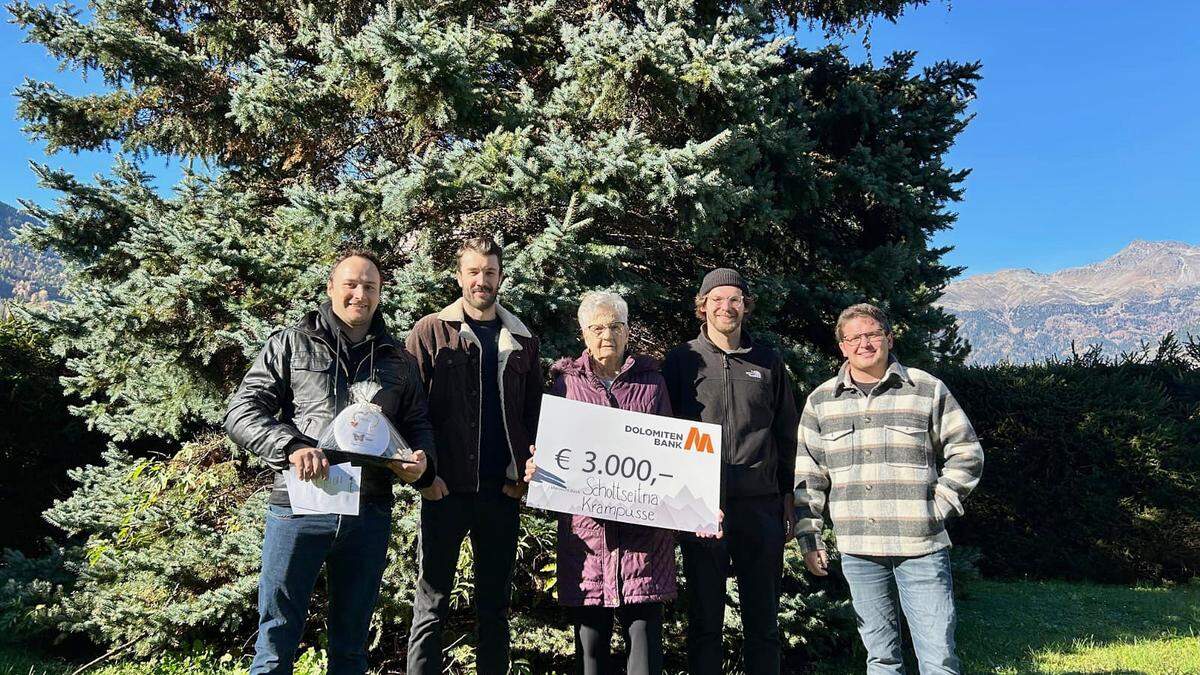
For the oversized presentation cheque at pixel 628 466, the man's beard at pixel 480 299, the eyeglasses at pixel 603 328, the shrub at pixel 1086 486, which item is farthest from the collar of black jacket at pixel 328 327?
the shrub at pixel 1086 486

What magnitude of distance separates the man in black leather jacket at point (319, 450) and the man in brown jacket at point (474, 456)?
241mm

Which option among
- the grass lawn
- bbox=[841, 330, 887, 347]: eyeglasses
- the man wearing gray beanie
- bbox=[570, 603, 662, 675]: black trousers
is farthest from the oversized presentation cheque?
the grass lawn

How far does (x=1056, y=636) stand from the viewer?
20.3 feet

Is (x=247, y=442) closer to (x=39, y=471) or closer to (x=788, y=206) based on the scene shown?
(x=788, y=206)

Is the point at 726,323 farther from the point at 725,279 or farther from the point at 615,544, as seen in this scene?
the point at 615,544

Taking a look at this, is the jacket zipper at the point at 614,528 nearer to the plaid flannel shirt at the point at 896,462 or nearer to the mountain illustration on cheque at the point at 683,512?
the mountain illustration on cheque at the point at 683,512

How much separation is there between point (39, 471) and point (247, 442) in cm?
Result: 544

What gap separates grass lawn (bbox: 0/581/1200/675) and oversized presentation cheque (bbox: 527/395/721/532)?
2343mm

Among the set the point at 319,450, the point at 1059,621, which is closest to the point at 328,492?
the point at 319,450

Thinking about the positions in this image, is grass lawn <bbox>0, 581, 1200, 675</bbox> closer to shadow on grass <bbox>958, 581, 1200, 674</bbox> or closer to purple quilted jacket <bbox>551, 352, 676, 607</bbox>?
shadow on grass <bbox>958, 581, 1200, 674</bbox>

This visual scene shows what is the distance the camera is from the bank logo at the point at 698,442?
337cm

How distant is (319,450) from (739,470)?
1.88m

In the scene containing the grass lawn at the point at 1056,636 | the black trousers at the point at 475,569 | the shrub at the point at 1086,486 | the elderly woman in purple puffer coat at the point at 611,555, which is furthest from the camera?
the shrub at the point at 1086,486

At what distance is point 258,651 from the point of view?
113 inches
